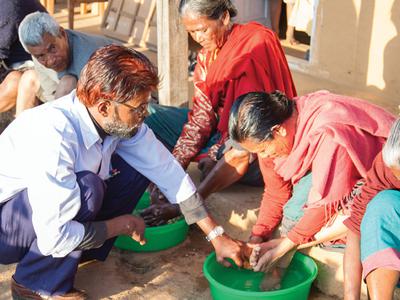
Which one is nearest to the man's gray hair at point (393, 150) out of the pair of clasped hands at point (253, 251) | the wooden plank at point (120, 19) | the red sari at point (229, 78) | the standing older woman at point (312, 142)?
the standing older woman at point (312, 142)

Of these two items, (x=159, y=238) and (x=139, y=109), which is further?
(x=159, y=238)

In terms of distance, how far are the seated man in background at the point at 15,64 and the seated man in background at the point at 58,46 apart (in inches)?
19.5

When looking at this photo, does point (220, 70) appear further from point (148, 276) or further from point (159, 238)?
point (148, 276)

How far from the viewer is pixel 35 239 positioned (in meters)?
2.93

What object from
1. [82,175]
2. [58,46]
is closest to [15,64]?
[58,46]

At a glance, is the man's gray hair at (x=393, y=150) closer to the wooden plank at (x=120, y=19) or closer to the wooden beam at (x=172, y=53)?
the wooden beam at (x=172, y=53)

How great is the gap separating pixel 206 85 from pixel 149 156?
0.74 meters

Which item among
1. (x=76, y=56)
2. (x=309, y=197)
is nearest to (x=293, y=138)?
(x=309, y=197)

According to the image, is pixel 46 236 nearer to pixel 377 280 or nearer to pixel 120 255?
pixel 120 255

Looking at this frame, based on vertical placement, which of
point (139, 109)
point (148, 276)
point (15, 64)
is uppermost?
point (139, 109)

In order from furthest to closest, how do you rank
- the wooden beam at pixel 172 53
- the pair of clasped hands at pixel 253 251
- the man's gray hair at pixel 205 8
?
the wooden beam at pixel 172 53 < the man's gray hair at pixel 205 8 < the pair of clasped hands at pixel 253 251

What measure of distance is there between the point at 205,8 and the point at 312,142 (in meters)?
1.05

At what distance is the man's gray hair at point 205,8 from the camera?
344 centimetres

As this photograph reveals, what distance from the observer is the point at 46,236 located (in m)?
2.74
